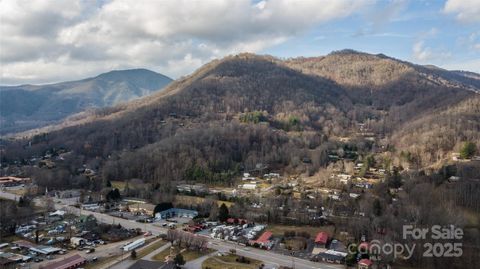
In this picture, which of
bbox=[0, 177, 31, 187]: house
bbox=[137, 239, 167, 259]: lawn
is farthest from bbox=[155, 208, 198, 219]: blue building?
bbox=[0, 177, 31, 187]: house

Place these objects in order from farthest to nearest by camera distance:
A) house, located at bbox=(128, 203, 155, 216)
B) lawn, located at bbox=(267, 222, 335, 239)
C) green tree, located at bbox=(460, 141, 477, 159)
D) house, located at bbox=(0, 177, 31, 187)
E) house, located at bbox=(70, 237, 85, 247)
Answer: house, located at bbox=(0, 177, 31, 187)
green tree, located at bbox=(460, 141, 477, 159)
house, located at bbox=(128, 203, 155, 216)
lawn, located at bbox=(267, 222, 335, 239)
house, located at bbox=(70, 237, 85, 247)

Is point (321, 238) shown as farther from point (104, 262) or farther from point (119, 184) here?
point (119, 184)

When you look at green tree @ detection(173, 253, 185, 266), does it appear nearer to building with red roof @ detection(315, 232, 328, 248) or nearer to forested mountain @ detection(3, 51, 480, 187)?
building with red roof @ detection(315, 232, 328, 248)

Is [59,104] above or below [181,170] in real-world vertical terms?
above

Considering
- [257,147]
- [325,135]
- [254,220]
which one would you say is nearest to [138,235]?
[254,220]

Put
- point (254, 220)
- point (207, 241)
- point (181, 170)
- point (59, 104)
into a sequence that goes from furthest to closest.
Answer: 1. point (59, 104)
2. point (181, 170)
3. point (254, 220)
4. point (207, 241)

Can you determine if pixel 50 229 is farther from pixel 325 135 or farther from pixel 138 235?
pixel 325 135

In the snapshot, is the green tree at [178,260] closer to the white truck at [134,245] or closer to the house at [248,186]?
the white truck at [134,245]
